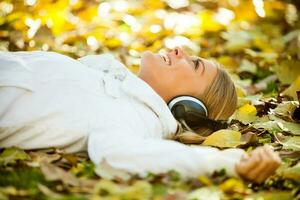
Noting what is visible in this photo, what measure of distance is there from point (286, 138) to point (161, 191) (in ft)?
2.86

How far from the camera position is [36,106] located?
6.34 feet

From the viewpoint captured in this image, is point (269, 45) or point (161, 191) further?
point (269, 45)

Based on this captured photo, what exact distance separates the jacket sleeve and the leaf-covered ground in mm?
29

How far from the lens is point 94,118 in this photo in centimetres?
191

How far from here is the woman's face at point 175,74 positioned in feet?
7.29

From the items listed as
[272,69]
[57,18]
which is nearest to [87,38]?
[57,18]

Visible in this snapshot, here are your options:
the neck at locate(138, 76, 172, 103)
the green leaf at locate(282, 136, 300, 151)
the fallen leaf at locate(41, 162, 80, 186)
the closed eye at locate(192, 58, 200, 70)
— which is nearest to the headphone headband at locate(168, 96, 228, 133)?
the neck at locate(138, 76, 172, 103)

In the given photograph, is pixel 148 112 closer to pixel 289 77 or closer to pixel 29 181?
pixel 29 181

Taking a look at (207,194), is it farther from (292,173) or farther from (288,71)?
(288,71)

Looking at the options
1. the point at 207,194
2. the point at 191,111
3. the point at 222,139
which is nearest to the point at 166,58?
the point at 191,111

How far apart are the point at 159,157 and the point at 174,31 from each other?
9.43 feet

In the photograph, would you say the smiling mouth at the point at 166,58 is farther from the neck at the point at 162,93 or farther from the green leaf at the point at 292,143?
the green leaf at the point at 292,143

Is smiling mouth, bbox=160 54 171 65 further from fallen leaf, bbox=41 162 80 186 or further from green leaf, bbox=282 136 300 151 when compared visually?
fallen leaf, bbox=41 162 80 186

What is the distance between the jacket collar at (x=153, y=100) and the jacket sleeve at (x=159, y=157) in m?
0.28
